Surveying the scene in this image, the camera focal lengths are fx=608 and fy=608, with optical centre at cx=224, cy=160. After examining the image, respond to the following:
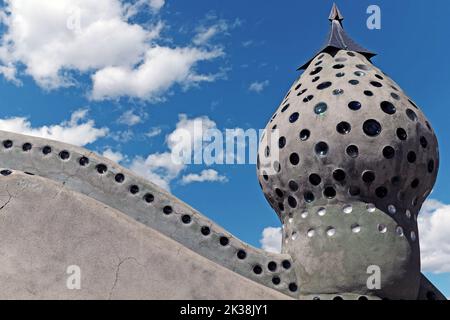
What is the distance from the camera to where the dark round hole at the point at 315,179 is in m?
9.73

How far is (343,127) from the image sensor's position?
969cm

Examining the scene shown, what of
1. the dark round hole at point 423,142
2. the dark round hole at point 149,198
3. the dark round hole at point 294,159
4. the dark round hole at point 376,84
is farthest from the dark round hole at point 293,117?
the dark round hole at point 149,198

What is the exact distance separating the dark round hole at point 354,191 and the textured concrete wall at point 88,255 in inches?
76.1

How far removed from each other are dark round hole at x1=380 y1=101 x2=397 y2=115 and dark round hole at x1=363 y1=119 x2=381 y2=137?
35cm

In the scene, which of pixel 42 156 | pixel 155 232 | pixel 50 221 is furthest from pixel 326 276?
pixel 42 156

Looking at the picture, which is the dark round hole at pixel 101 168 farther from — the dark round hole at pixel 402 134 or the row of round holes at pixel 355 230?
the dark round hole at pixel 402 134

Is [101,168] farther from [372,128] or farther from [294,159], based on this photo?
[372,128]

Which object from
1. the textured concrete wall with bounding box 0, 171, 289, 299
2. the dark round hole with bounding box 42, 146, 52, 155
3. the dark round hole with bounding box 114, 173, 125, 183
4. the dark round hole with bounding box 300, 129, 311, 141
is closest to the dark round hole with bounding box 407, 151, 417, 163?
the dark round hole with bounding box 300, 129, 311, 141

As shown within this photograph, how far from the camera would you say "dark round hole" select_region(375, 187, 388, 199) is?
9688 mm

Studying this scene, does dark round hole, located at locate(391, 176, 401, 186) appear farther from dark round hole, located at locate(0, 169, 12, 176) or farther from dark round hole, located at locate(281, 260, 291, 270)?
dark round hole, located at locate(0, 169, 12, 176)

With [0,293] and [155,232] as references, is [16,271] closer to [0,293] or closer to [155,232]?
[0,293]

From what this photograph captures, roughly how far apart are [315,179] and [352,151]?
2.41 feet

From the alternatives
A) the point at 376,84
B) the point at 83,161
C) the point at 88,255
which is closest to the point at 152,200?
the point at 83,161
